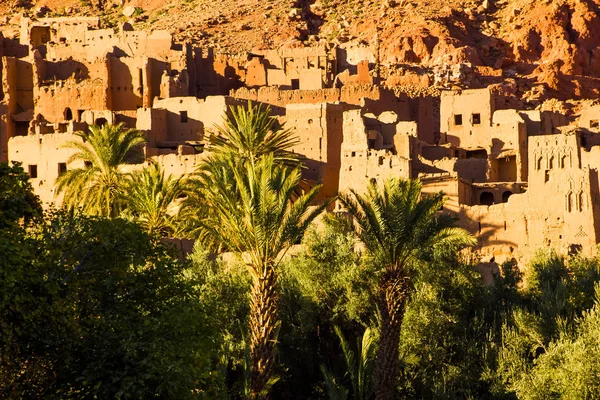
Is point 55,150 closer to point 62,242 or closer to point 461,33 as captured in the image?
point 62,242

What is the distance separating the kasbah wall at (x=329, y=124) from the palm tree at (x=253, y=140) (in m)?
1.16

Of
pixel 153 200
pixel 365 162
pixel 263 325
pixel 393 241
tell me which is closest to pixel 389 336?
pixel 393 241

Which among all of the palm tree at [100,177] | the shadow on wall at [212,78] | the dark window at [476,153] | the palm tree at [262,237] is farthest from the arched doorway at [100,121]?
the palm tree at [262,237]

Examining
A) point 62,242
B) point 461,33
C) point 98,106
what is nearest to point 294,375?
point 62,242

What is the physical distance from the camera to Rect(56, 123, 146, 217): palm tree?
38.4 m

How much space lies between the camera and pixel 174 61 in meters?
54.3

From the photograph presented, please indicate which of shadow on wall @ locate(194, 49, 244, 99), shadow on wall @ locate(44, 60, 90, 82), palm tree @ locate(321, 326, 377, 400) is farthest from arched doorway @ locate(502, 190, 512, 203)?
shadow on wall @ locate(44, 60, 90, 82)

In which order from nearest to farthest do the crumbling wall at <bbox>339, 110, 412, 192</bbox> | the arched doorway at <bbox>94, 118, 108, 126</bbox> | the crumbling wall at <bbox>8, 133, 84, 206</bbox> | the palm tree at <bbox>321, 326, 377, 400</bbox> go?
1. the palm tree at <bbox>321, 326, 377, 400</bbox>
2. the crumbling wall at <bbox>339, 110, 412, 192</bbox>
3. the crumbling wall at <bbox>8, 133, 84, 206</bbox>
4. the arched doorway at <bbox>94, 118, 108, 126</bbox>

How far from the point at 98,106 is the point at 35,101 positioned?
2251 millimetres

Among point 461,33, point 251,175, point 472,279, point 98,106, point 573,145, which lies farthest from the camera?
point 461,33

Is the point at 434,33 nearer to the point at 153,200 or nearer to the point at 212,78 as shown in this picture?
the point at 212,78

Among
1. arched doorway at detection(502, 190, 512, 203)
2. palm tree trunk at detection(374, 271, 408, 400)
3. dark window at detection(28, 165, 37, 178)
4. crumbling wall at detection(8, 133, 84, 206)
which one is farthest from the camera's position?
dark window at detection(28, 165, 37, 178)

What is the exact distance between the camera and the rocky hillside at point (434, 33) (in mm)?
65188

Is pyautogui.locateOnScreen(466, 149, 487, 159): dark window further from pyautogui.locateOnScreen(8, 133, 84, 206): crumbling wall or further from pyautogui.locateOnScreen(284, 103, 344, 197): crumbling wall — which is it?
pyautogui.locateOnScreen(8, 133, 84, 206): crumbling wall
